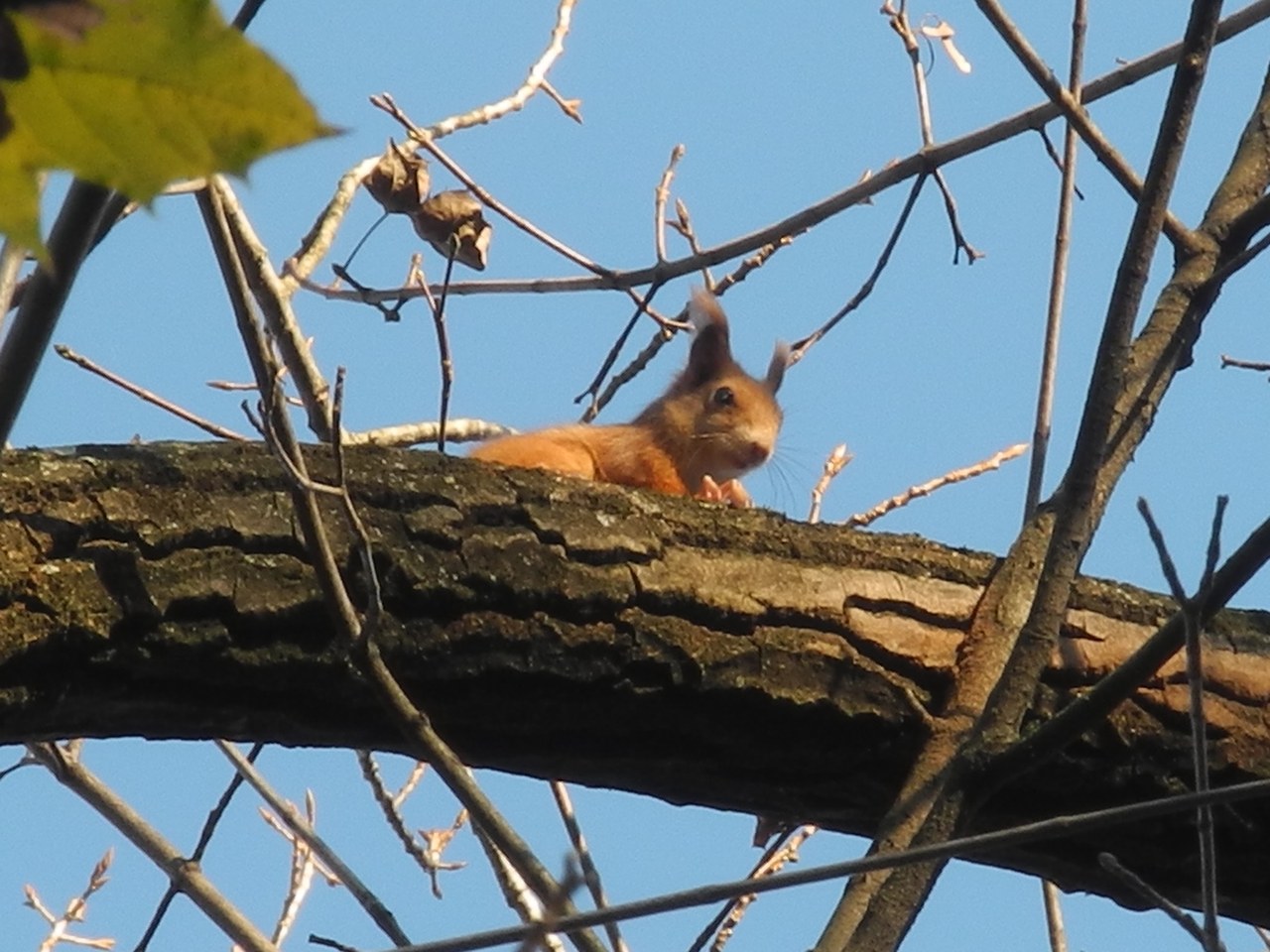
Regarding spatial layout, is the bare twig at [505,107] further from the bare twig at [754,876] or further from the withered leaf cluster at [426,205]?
the bare twig at [754,876]

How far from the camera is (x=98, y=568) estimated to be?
222 cm

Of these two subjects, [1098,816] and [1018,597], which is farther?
[1018,597]

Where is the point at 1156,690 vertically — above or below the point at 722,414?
below

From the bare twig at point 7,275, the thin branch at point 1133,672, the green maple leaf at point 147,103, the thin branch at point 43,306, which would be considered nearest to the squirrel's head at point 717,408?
the thin branch at point 1133,672

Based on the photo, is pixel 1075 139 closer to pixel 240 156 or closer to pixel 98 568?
pixel 98 568

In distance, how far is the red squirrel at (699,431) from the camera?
489cm

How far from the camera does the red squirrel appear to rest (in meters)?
4.89

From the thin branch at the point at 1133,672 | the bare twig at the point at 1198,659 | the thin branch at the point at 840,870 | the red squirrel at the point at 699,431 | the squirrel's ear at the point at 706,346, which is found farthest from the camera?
the squirrel's ear at the point at 706,346

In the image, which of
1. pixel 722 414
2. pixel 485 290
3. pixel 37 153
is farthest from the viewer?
pixel 722 414

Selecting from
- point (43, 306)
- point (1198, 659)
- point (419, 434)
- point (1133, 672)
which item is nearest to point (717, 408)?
point (419, 434)

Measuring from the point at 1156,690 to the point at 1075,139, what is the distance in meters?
0.90

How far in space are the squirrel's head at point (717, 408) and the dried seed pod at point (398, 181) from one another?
191 centimetres

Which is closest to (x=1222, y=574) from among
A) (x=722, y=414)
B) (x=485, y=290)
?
(x=485, y=290)

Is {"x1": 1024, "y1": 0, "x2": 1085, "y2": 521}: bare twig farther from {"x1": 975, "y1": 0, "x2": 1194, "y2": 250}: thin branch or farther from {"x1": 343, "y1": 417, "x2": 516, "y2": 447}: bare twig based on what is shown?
{"x1": 343, "y1": 417, "x2": 516, "y2": 447}: bare twig
